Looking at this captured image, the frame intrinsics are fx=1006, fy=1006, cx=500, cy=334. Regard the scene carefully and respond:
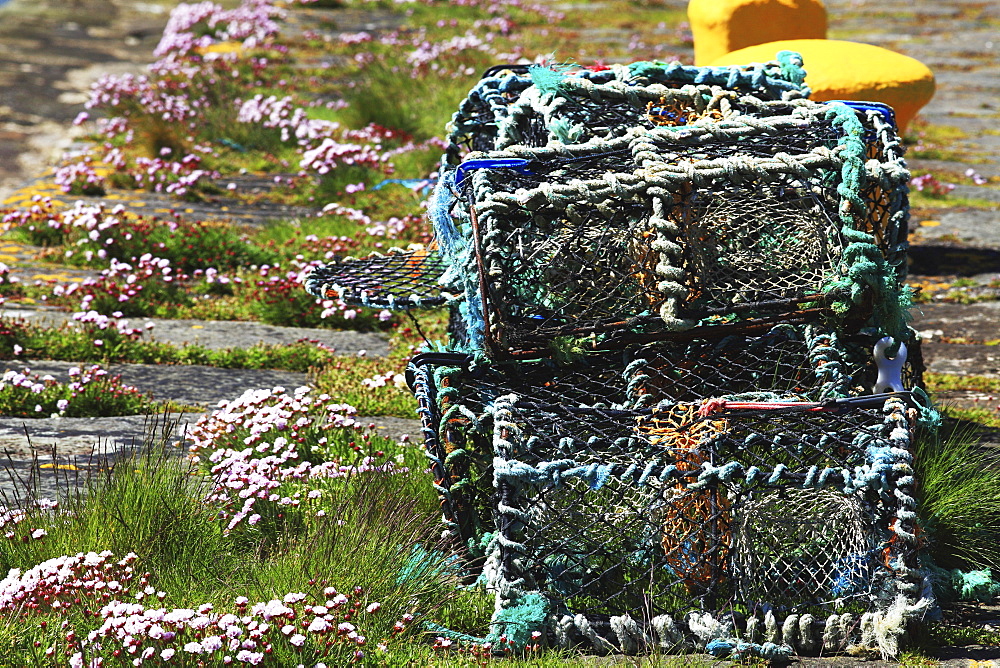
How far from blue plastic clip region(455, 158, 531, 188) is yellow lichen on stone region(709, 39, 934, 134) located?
3079 millimetres

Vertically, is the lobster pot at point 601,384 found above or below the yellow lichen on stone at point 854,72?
below

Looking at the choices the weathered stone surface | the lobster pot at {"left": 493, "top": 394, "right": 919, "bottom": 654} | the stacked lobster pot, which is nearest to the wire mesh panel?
the stacked lobster pot

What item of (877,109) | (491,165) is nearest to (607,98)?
(491,165)

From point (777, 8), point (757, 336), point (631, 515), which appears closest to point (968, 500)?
point (757, 336)

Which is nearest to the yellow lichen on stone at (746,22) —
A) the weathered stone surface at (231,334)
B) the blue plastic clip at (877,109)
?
the weathered stone surface at (231,334)

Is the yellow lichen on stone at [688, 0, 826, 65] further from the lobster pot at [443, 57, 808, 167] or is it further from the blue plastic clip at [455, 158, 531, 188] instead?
the blue plastic clip at [455, 158, 531, 188]

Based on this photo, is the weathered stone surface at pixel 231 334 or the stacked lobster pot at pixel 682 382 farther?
the weathered stone surface at pixel 231 334

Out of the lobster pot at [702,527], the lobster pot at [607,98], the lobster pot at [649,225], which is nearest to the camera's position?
the lobster pot at [702,527]

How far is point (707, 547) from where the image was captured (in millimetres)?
2701

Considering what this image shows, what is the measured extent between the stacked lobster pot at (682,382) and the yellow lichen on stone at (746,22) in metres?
2.94

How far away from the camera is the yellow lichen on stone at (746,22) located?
6.09 metres

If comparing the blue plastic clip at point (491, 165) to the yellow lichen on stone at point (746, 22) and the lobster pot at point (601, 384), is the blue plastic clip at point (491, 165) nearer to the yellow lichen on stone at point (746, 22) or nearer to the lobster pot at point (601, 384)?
the lobster pot at point (601, 384)

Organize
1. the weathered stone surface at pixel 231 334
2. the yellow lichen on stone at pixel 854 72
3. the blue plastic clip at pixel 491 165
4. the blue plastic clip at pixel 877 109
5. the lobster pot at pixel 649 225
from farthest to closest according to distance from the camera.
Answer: the yellow lichen on stone at pixel 854 72 < the weathered stone surface at pixel 231 334 < the blue plastic clip at pixel 877 109 < the blue plastic clip at pixel 491 165 < the lobster pot at pixel 649 225

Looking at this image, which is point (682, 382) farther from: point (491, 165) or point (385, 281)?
point (385, 281)
